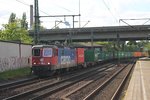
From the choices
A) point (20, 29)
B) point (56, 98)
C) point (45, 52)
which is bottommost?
point (56, 98)

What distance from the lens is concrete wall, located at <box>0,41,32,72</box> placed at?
36.3 m

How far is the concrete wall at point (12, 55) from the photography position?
36.3 m

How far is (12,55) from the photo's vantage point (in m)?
38.8

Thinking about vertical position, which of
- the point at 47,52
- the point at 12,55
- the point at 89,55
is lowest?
the point at 89,55

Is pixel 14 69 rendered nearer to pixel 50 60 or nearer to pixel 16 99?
pixel 50 60

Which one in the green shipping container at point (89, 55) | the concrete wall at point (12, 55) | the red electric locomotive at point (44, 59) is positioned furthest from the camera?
the green shipping container at point (89, 55)

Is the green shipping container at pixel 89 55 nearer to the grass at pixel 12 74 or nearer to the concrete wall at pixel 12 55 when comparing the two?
the concrete wall at pixel 12 55

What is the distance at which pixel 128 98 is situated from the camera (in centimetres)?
1792

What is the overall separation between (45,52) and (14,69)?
659 centimetres

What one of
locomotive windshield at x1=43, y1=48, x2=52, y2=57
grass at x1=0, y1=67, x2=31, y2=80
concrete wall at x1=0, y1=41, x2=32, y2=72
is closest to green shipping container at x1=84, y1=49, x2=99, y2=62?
concrete wall at x1=0, y1=41, x2=32, y2=72

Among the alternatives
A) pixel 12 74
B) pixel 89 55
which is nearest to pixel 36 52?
pixel 12 74

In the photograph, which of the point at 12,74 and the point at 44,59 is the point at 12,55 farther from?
the point at 44,59

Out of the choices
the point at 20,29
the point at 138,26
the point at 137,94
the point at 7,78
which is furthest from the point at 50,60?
the point at 138,26

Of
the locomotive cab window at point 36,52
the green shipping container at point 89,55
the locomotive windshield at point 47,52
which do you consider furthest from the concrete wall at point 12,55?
the green shipping container at point 89,55
